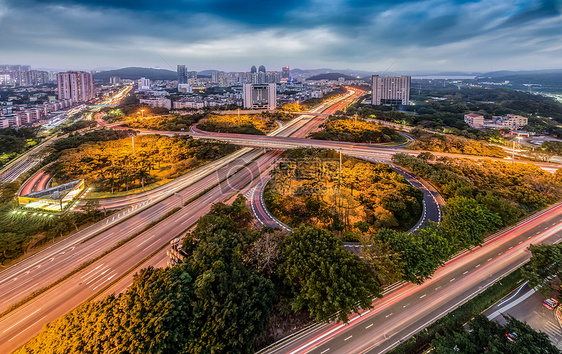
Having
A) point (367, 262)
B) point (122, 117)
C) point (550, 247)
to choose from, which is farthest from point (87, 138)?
point (550, 247)

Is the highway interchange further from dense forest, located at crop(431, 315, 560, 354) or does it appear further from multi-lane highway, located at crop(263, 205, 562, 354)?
dense forest, located at crop(431, 315, 560, 354)

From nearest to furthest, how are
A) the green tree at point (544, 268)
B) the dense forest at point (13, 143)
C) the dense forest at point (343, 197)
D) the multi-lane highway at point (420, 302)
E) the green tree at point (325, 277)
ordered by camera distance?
the green tree at point (325, 277)
the multi-lane highway at point (420, 302)
the green tree at point (544, 268)
the dense forest at point (343, 197)
the dense forest at point (13, 143)

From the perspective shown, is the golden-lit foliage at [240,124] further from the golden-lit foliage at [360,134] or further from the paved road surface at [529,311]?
the paved road surface at [529,311]

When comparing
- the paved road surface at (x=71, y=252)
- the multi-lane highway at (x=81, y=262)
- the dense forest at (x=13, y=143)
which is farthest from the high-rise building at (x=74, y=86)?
the multi-lane highway at (x=81, y=262)

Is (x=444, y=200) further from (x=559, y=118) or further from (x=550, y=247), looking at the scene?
(x=559, y=118)

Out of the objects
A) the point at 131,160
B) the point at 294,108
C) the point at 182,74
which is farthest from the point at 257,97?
the point at 182,74

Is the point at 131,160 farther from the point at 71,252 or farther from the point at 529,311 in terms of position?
the point at 529,311
